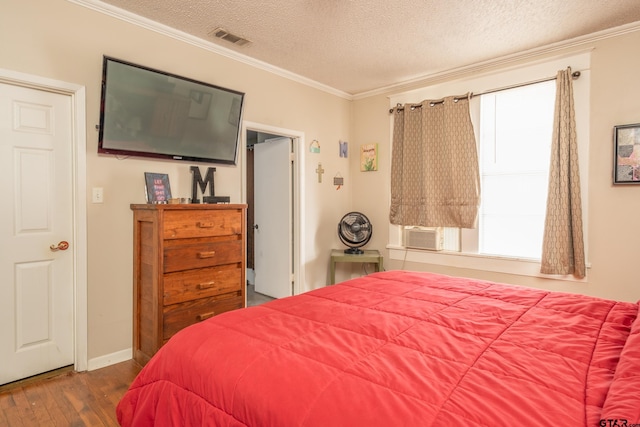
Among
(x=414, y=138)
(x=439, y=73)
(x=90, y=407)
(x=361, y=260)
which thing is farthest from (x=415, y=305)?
(x=439, y=73)

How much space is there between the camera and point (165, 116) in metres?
2.75

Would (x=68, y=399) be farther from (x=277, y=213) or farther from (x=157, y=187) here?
(x=277, y=213)

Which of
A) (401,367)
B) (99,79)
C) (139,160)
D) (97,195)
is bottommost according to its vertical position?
(401,367)

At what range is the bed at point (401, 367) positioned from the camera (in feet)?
2.77

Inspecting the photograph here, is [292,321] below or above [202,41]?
below

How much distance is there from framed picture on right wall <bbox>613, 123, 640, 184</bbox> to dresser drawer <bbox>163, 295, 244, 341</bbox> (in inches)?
127

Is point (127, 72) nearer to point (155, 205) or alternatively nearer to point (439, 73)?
point (155, 205)

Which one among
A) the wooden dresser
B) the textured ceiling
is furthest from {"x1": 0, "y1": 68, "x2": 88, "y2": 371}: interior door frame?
the textured ceiling

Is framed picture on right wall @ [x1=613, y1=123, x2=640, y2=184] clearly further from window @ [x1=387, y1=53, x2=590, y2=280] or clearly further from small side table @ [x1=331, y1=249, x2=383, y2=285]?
small side table @ [x1=331, y1=249, x2=383, y2=285]

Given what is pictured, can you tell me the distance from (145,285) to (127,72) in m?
1.56

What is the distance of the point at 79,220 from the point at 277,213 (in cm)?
214

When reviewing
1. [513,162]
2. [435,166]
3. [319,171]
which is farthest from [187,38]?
[513,162]

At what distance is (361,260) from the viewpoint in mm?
3979

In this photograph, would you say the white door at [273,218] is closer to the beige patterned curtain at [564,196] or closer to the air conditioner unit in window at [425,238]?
the air conditioner unit in window at [425,238]
